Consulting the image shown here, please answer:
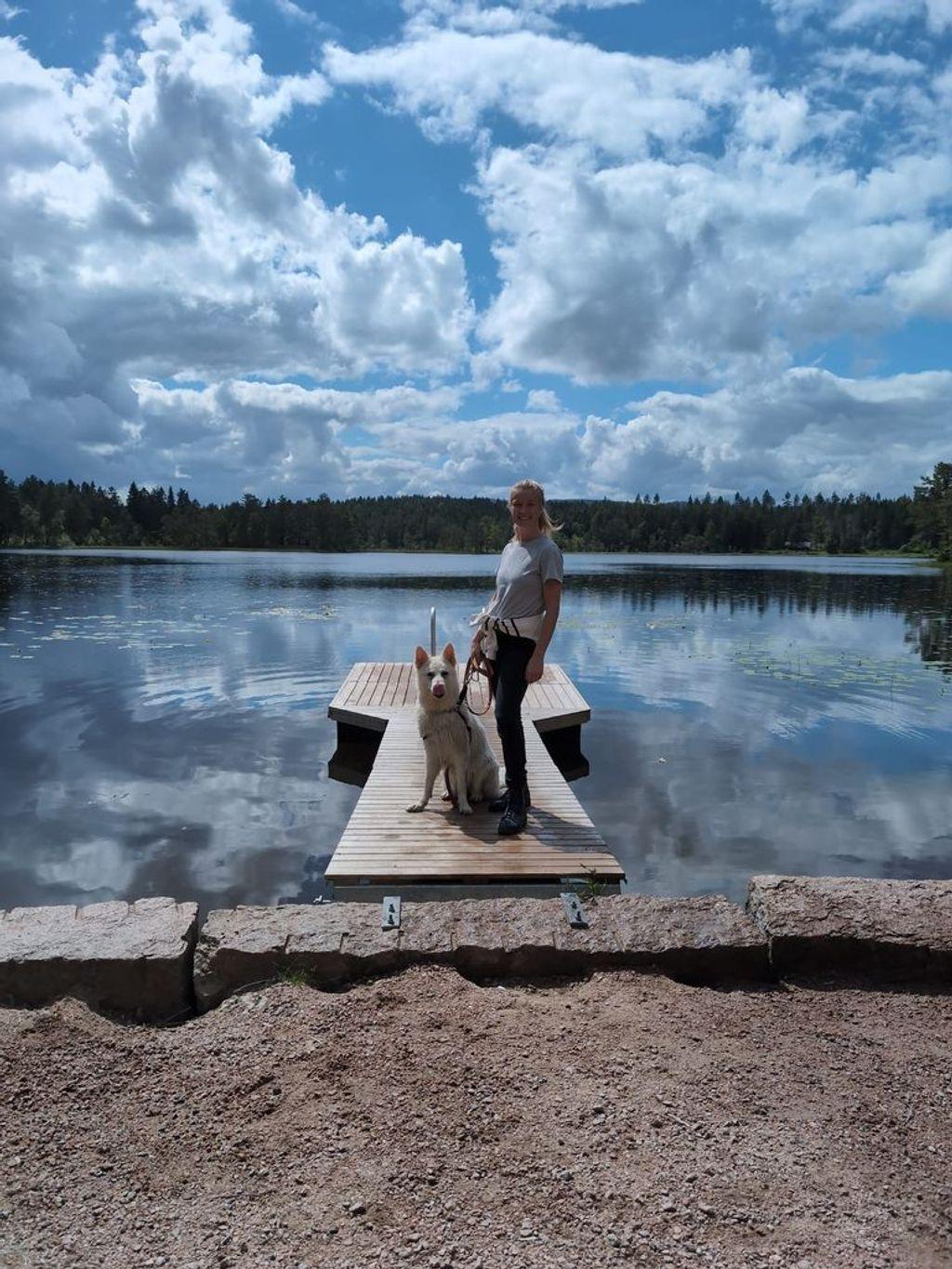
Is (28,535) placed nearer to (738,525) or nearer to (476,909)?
(738,525)

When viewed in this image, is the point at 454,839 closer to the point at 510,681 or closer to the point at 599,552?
the point at 510,681

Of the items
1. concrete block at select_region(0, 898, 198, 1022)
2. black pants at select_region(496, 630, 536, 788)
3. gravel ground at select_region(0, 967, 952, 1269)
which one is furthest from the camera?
black pants at select_region(496, 630, 536, 788)

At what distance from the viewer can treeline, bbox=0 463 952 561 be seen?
116500 mm

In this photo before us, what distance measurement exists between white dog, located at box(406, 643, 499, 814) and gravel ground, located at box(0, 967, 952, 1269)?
258 centimetres

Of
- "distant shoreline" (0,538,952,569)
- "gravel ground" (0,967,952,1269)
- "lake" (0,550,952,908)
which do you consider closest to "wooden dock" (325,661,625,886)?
"lake" (0,550,952,908)

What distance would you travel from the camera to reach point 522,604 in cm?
527

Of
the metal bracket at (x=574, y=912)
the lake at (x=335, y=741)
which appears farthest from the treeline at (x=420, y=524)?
the metal bracket at (x=574, y=912)

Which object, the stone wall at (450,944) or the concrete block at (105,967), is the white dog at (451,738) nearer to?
the stone wall at (450,944)

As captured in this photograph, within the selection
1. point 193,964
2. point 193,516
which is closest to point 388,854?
point 193,964

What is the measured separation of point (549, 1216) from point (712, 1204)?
17.9 inches

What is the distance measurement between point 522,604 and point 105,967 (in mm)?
3143

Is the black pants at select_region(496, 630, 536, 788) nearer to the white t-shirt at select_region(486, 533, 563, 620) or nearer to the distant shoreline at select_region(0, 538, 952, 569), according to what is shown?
the white t-shirt at select_region(486, 533, 563, 620)

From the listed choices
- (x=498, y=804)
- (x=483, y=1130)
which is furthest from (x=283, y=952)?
(x=498, y=804)

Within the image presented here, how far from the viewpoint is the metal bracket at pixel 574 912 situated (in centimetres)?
366
